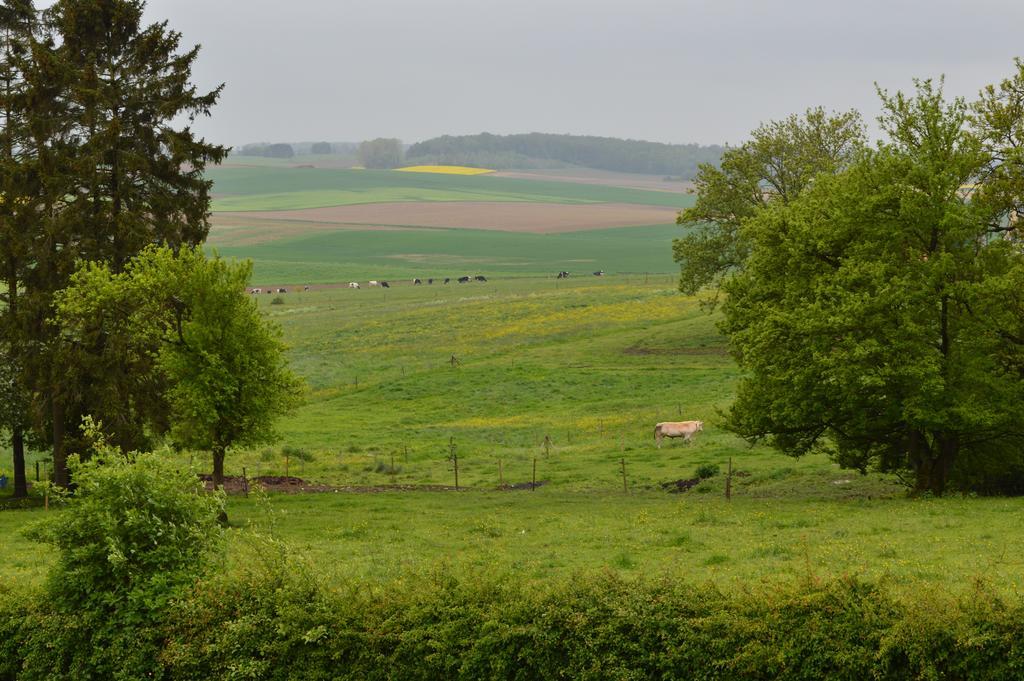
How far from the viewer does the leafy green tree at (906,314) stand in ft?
101

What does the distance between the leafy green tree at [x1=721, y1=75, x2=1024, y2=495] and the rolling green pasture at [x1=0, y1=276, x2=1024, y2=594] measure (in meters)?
2.44

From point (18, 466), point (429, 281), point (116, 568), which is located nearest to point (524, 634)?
point (116, 568)

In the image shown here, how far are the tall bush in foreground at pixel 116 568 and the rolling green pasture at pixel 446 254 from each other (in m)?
111

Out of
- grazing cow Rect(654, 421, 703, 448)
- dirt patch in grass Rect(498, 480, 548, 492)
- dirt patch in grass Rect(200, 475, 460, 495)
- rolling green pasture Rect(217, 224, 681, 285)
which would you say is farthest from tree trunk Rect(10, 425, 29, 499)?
rolling green pasture Rect(217, 224, 681, 285)

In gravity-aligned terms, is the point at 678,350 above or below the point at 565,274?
below

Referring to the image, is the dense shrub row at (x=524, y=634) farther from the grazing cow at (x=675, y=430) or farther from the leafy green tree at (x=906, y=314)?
the grazing cow at (x=675, y=430)

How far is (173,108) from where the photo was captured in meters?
37.8

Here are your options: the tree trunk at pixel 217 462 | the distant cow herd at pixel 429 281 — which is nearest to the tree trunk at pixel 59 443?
the tree trunk at pixel 217 462

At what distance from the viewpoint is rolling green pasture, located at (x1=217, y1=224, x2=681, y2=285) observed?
148m

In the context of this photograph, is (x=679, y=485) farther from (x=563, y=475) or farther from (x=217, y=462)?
(x=217, y=462)

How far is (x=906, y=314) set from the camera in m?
31.0

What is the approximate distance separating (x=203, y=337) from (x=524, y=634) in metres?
21.0

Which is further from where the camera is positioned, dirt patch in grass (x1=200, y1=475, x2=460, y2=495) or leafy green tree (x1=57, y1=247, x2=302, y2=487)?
dirt patch in grass (x1=200, y1=475, x2=460, y2=495)

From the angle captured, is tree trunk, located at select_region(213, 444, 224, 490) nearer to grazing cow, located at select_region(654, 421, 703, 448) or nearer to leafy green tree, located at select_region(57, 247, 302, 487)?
leafy green tree, located at select_region(57, 247, 302, 487)
